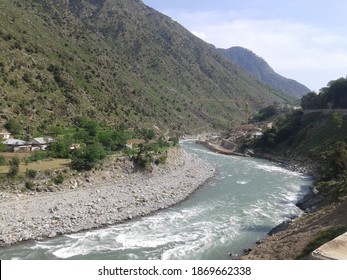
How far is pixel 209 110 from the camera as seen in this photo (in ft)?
626

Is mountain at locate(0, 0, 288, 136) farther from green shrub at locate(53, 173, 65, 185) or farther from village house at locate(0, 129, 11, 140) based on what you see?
green shrub at locate(53, 173, 65, 185)

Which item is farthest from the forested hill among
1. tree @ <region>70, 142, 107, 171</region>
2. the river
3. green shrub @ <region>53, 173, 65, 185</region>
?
green shrub @ <region>53, 173, 65, 185</region>

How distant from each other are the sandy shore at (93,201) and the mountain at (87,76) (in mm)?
26120

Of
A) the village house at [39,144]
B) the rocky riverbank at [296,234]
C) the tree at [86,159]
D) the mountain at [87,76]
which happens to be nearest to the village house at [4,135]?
the mountain at [87,76]

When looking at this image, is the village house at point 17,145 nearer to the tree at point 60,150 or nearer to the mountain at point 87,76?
the tree at point 60,150

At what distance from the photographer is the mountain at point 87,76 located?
7544 centimetres

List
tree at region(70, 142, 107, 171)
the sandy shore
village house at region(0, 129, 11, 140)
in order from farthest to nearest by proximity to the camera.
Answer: village house at region(0, 129, 11, 140), tree at region(70, 142, 107, 171), the sandy shore

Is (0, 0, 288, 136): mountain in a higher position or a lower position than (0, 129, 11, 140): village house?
higher

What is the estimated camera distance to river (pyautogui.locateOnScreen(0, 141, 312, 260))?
2753cm

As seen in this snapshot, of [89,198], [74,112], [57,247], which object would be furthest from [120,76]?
[57,247]

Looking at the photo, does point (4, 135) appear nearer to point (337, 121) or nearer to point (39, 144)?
point (39, 144)

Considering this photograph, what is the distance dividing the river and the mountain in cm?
3714

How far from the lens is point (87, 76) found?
339ft

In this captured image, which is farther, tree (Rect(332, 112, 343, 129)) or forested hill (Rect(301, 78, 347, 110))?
forested hill (Rect(301, 78, 347, 110))
